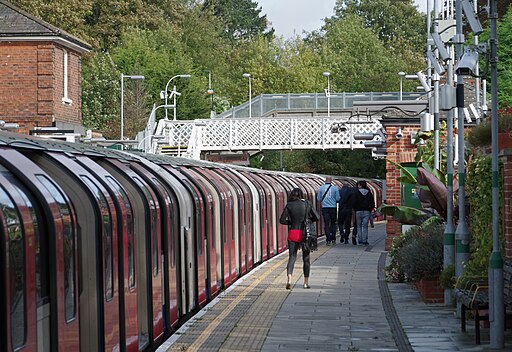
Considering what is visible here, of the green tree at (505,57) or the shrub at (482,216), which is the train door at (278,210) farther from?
the green tree at (505,57)

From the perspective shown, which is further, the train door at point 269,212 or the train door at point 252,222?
the train door at point 269,212

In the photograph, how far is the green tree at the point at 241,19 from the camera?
419 ft

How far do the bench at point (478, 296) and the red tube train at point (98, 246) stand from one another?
3.24m

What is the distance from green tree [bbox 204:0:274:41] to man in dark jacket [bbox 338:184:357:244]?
306 ft

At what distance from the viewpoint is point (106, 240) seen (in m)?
9.91

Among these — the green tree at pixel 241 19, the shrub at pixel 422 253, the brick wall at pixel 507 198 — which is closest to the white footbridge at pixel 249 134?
the shrub at pixel 422 253

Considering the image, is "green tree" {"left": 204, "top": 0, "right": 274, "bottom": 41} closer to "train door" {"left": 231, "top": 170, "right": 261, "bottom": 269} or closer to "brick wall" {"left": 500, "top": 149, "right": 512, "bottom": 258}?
"train door" {"left": 231, "top": 170, "right": 261, "bottom": 269}

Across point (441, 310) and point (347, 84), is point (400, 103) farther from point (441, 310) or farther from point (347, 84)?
point (347, 84)

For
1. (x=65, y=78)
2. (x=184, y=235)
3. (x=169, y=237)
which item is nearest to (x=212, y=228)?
(x=184, y=235)

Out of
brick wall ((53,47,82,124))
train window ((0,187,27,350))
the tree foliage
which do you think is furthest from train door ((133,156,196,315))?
the tree foliage

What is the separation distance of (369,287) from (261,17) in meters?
116

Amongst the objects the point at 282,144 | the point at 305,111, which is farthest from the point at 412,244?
→ the point at 305,111

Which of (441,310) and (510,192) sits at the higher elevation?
(510,192)

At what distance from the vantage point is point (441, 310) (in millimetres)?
17203
